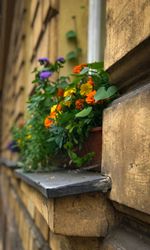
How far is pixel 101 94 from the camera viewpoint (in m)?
1.62

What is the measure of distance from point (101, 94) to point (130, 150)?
407mm

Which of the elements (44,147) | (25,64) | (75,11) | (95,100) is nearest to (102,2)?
(75,11)

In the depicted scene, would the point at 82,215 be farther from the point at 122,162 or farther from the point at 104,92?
the point at 104,92

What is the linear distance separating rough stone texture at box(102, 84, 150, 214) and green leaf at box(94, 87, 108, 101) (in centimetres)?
12

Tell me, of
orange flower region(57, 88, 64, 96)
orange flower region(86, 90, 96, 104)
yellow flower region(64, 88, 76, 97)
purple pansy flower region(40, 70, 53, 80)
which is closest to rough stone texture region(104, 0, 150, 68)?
orange flower region(86, 90, 96, 104)

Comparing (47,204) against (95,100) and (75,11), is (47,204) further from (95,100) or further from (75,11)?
(75,11)

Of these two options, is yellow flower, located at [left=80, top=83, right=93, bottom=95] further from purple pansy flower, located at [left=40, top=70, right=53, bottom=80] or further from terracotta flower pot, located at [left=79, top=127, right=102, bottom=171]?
purple pansy flower, located at [left=40, top=70, right=53, bottom=80]

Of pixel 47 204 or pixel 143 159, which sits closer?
pixel 143 159

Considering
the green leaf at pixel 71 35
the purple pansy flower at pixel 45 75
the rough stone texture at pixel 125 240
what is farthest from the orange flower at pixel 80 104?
the green leaf at pixel 71 35

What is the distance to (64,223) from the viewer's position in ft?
4.93

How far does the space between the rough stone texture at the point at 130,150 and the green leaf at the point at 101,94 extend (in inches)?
4.7

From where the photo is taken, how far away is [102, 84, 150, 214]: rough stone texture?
1.15 metres

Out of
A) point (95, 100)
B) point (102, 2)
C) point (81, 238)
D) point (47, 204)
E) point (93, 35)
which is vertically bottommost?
point (81, 238)

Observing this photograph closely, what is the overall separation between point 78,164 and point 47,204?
25cm
